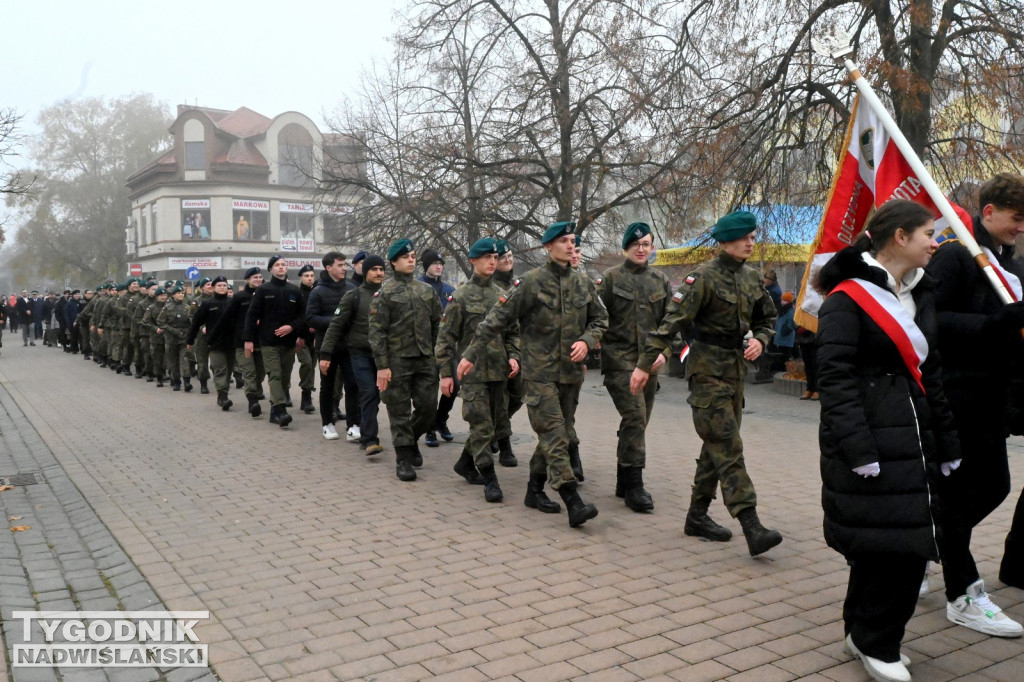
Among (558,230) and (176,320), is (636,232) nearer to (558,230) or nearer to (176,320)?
(558,230)

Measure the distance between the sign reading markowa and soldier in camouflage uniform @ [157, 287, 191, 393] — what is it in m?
12.3

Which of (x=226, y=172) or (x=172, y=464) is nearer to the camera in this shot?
(x=172, y=464)

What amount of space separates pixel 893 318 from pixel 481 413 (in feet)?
14.1

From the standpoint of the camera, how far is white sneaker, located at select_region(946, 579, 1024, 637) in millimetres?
4238

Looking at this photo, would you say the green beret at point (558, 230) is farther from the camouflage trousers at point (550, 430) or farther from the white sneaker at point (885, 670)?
the white sneaker at point (885, 670)

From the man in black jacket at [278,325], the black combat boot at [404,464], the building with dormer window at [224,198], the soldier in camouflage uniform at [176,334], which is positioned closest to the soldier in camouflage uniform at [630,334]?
the black combat boot at [404,464]

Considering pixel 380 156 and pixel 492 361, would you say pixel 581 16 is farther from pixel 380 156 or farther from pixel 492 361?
pixel 492 361

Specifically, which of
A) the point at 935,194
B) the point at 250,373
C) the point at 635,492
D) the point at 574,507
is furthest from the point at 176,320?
the point at 935,194

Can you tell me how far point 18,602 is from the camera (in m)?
4.98

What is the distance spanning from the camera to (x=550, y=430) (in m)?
6.50

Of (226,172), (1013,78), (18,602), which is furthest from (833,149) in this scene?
(226,172)

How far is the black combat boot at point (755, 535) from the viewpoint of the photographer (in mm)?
5406

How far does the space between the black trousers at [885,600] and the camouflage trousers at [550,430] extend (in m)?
2.75

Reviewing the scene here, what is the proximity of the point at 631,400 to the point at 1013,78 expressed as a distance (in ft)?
31.1
